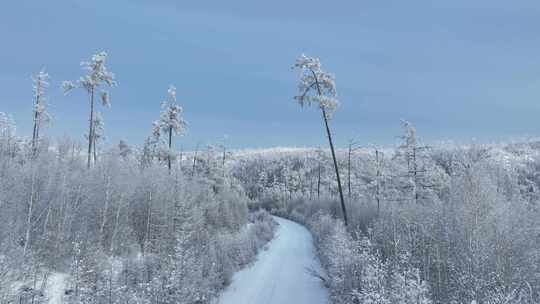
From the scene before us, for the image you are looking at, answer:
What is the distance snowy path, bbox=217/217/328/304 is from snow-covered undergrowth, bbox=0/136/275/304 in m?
0.66

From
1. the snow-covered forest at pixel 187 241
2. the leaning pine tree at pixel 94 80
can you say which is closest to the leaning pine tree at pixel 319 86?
the snow-covered forest at pixel 187 241

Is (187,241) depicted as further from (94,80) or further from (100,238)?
(94,80)

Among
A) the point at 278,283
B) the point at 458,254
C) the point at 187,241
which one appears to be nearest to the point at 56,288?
the point at 187,241

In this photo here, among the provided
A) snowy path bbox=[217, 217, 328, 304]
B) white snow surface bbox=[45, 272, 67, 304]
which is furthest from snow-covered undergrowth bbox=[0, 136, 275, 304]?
snowy path bbox=[217, 217, 328, 304]

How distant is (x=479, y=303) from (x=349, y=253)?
621 centimetres

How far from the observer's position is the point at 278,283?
51.7 ft

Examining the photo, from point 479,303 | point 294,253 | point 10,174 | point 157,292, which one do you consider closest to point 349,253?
point 479,303

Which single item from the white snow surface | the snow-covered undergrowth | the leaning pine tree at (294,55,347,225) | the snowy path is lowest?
the snowy path

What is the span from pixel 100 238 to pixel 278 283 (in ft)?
24.8

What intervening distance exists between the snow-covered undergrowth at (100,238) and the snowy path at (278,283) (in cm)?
66

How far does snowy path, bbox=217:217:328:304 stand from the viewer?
13328 mm

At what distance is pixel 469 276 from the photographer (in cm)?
961

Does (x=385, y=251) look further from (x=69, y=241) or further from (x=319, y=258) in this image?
(x=69, y=241)

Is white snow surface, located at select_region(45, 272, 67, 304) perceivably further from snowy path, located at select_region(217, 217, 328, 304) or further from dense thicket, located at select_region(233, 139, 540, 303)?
dense thicket, located at select_region(233, 139, 540, 303)
